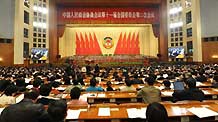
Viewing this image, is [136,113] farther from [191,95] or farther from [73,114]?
[191,95]

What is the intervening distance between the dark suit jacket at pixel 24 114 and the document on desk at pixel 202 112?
6.09ft

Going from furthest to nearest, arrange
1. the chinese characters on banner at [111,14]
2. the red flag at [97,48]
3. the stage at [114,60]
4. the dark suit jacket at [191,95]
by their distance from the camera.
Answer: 1. the red flag at [97,48]
2. the chinese characters on banner at [111,14]
3. the stage at [114,60]
4. the dark suit jacket at [191,95]

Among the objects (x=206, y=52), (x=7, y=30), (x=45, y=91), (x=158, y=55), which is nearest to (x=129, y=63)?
(x=158, y=55)

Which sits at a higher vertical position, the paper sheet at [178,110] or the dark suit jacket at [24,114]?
the dark suit jacket at [24,114]

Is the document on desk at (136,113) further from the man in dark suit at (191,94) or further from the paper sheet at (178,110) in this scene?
the man in dark suit at (191,94)

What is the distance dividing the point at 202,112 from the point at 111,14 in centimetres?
2184

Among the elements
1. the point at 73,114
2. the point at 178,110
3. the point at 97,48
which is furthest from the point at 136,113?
the point at 97,48

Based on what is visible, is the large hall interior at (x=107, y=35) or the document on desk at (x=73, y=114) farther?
the large hall interior at (x=107, y=35)

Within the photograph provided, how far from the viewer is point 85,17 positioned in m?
23.5

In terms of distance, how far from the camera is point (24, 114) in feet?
6.08

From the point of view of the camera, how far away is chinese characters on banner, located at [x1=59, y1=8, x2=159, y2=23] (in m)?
23.4

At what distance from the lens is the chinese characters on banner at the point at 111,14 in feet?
76.7

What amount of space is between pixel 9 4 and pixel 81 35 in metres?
9.46

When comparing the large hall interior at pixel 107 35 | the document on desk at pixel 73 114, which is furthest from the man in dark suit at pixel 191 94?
the large hall interior at pixel 107 35
